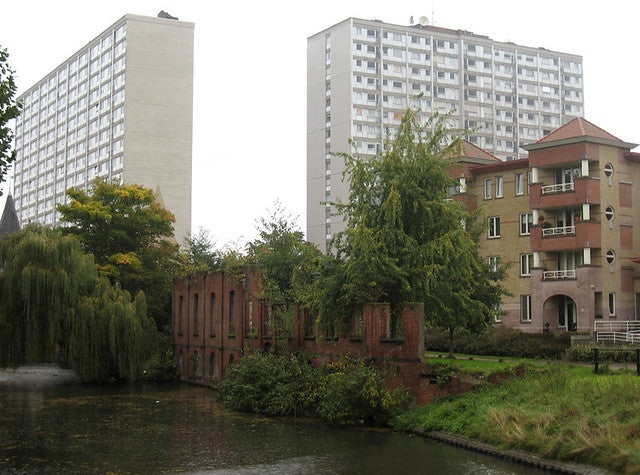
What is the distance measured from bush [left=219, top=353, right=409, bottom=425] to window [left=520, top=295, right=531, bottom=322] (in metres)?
20.8

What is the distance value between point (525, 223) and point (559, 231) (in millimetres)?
3181

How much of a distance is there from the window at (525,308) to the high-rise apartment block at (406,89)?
46.3 m

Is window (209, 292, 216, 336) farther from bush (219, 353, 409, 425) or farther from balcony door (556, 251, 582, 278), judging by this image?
balcony door (556, 251, 582, 278)

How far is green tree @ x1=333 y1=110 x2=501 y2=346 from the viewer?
31375 millimetres

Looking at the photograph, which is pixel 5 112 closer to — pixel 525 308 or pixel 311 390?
pixel 311 390

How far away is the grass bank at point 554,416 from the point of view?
66.7 feet

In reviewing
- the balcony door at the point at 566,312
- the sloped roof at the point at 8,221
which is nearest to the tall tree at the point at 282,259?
the balcony door at the point at 566,312

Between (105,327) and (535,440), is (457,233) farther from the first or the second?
(105,327)

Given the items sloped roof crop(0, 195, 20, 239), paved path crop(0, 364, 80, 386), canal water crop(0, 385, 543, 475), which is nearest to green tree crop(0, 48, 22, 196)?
canal water crop(0, 385, 543, 475)

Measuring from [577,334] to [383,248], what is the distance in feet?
58.3

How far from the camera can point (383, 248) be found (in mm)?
31656

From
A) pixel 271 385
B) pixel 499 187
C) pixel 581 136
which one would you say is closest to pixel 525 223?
pixel 499 187

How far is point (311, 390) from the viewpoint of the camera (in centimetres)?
3186

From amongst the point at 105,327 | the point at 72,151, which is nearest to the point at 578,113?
the point at 72,151
